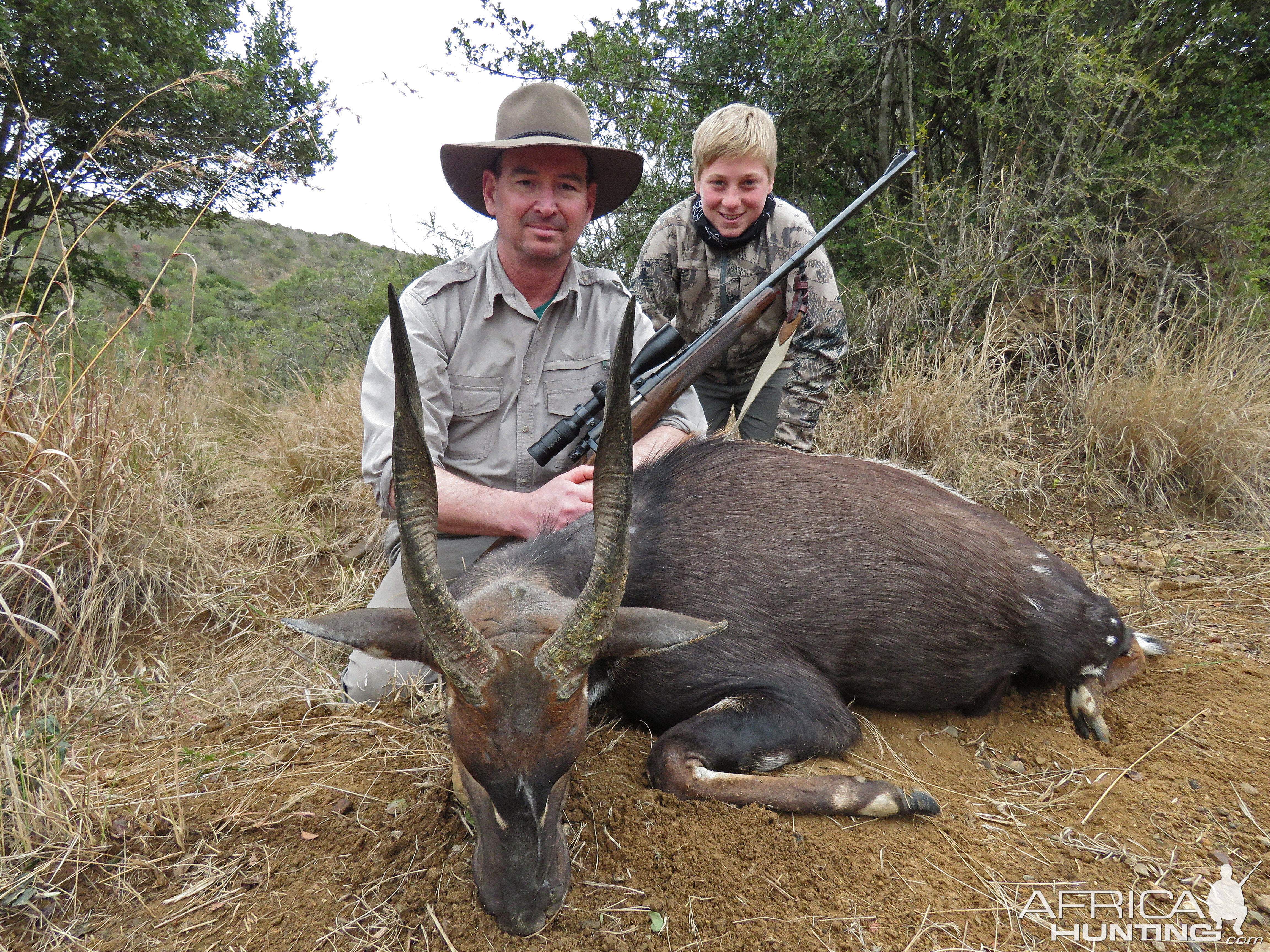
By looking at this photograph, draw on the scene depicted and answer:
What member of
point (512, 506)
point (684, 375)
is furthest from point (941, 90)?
point (512, 506)

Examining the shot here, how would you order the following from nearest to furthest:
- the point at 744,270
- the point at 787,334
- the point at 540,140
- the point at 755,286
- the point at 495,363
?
the point at 540,140 < the point at 495,363 < the point at 787,334 < the point at 755,286 < the point at 744,270

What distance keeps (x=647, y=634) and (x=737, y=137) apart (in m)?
3.58

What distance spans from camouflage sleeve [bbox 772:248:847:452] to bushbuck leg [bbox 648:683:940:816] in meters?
2.73

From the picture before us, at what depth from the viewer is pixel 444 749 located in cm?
258

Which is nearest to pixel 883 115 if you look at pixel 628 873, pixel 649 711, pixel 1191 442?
pixel 1191 442

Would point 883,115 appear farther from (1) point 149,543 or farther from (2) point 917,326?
(1) point 149,543

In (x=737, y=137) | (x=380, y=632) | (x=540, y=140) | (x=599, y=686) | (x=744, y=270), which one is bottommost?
(x=599, y=686)

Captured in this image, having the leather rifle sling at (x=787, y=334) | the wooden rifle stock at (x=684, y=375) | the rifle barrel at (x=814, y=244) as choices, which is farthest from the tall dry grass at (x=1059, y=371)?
the wooden rifle stock at (x=684, y=375)

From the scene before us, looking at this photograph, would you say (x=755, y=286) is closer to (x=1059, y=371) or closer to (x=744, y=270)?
(x=744, y=270)

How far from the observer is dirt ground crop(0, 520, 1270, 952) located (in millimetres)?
1886

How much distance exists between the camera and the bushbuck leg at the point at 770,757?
2285 millimetres

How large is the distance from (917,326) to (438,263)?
18.1 ft

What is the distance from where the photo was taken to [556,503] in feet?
9.83

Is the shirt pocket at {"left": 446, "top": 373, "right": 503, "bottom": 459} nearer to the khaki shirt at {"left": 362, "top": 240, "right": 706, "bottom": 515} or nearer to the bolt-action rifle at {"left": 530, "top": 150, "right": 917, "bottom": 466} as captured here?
the khaki shirt at {"left": 362, "top": 240, "right": 706, "bottom": 515}
